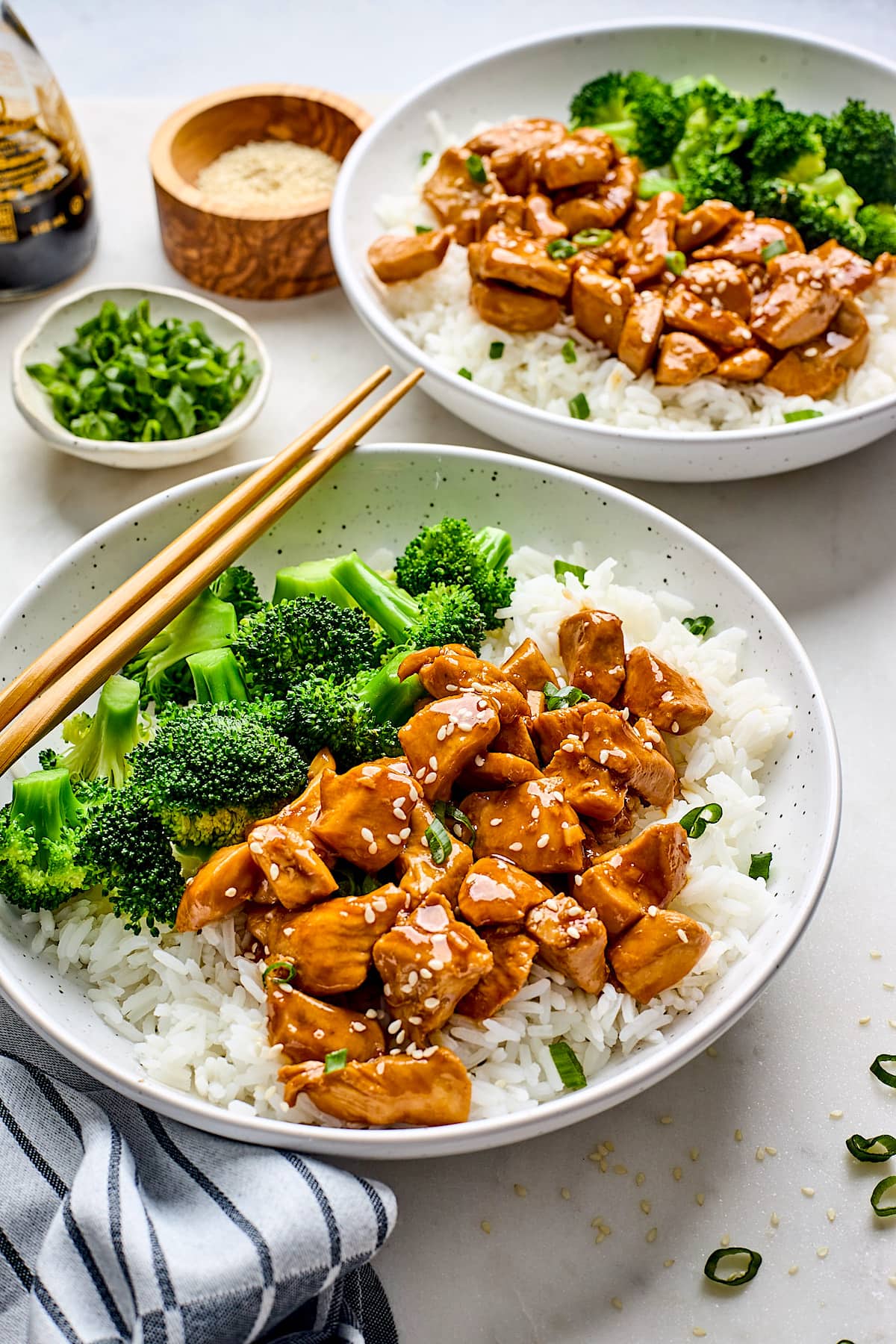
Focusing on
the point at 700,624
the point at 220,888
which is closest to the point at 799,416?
the point at 700,624

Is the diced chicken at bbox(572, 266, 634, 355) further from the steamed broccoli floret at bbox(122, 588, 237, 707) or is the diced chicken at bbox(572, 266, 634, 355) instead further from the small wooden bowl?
the steamed broccoli floret at bbox(122, 588, 237, 707)

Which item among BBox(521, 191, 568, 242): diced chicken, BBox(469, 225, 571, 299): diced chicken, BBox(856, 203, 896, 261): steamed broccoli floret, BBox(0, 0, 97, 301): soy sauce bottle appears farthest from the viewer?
BBox(856, 203, 896, 261): steamed broccoli floret

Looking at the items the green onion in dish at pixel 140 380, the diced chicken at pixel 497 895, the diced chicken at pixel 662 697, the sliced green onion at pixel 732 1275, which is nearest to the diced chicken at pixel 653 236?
the green onion in dish at pixel 140 380

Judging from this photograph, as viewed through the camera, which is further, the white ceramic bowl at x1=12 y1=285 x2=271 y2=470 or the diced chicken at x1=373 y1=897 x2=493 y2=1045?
the white ceramic bowl at x1=12 y1=285 x2=271 y2=470

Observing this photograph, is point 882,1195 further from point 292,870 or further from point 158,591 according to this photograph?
point 158,591

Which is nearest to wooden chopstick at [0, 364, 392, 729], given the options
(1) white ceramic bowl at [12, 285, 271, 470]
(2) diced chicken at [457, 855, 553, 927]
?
(1) white ceramic bowl at [12, 285, 271, 470]

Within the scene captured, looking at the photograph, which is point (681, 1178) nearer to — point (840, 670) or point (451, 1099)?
point (451, 1099)

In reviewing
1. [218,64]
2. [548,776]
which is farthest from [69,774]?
[218,64]
